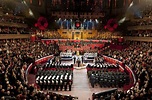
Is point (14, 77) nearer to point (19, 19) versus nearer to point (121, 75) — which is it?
point (121, 75)

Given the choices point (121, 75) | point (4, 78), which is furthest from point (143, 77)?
point (4, 78)

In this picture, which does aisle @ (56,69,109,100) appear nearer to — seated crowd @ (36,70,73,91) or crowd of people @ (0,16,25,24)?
seated crowd @ (36,70,73,91)

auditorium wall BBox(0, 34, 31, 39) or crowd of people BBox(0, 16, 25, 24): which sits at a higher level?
crowd of people BBox(0, 16, 25, 24)

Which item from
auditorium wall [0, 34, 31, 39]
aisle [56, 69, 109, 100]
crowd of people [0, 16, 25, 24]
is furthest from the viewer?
crowd of people [0, 16, 25, 24]

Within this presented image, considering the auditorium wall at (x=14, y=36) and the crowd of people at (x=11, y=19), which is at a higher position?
the crowd of people at (x=11, y=19)

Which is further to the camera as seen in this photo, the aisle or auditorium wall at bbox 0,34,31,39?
auditorium wall at bbox 0,34,31,39

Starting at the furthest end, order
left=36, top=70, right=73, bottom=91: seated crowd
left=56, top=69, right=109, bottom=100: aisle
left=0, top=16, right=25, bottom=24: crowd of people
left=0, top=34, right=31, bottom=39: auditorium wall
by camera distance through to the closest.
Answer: left=0, top=16, right=25, bottom=24: crowd of people, left=0, top=34, right=31, bottom=39: auditorium wall, left=36, top=70, right=73, bottom=91: seated crowd, left=56, top=69, right=109, bottom=100: aisle

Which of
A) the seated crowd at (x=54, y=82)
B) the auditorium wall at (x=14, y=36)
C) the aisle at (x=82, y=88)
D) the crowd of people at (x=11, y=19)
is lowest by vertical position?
the aisle at (x=82, y=88)

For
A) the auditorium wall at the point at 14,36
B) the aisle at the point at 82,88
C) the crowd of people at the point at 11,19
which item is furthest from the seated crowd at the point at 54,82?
the crowd of people at the point at 11,19

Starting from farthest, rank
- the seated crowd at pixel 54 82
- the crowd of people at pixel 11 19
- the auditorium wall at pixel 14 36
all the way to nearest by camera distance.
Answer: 1. the crowd of people at pixel 11 19
2. the auditorium wall at pixel 14 36
3. the seated crowd at pixel 54 82

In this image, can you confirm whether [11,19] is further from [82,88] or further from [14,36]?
[82,88]

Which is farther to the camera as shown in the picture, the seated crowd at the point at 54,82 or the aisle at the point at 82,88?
the seated crowd at the point at 54,82

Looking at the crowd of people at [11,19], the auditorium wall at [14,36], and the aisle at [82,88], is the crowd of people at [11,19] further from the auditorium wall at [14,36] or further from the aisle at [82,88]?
the aisle at [82,88]

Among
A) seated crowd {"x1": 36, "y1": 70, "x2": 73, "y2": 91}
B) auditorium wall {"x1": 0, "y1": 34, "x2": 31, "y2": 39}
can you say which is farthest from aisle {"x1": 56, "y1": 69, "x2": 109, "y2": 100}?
auditorium wall {"x1": 0, "y1": 34, "x2": 31, "y2": 39}
